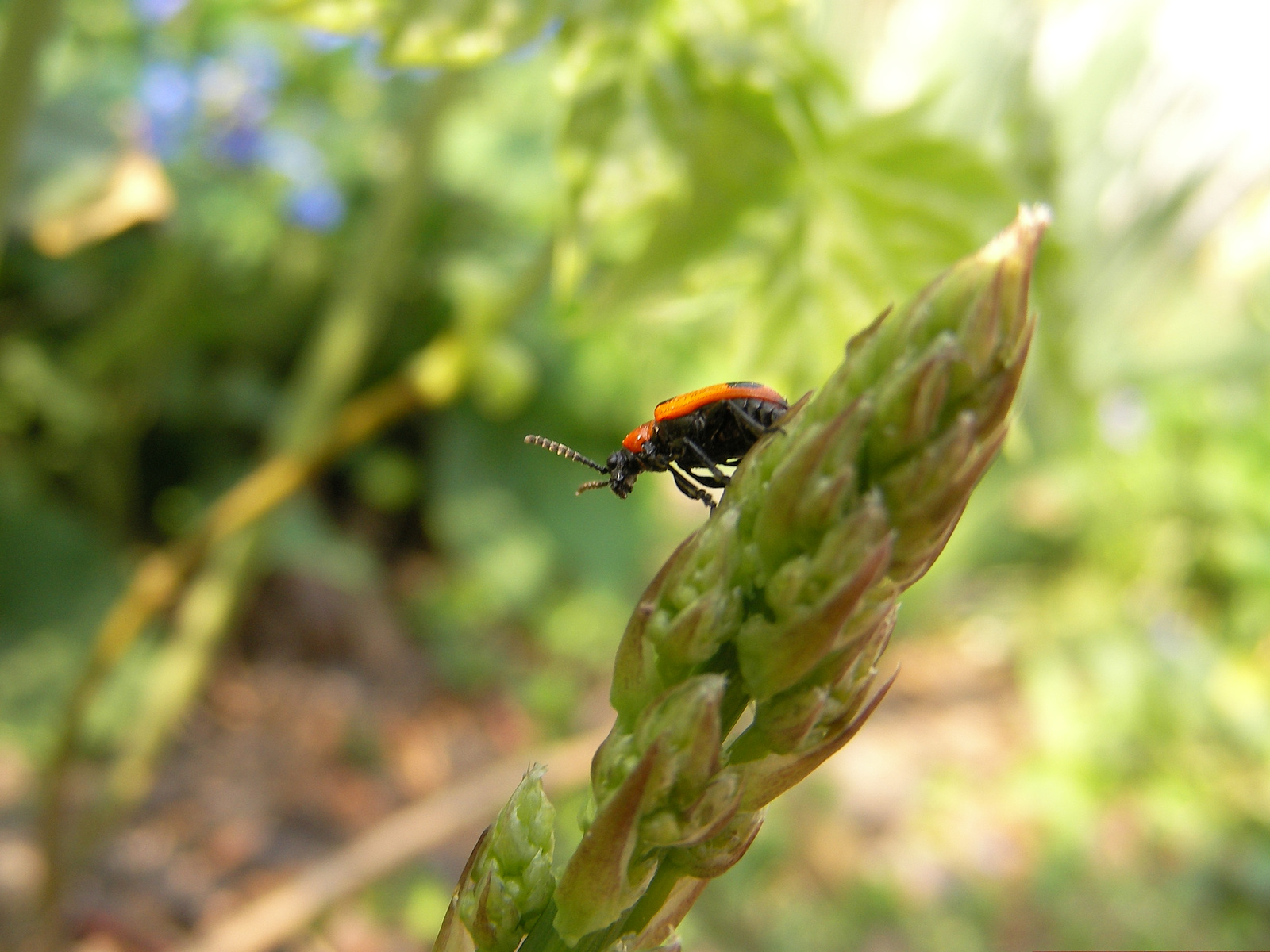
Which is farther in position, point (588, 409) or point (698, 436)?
point (588, 409)

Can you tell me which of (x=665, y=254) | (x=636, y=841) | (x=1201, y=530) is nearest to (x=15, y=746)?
(x=665, y=254)

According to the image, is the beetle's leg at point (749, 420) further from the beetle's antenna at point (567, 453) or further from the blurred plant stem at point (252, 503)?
the blurred plant stem at point (252, 503)

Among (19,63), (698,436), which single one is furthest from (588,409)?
(19,63)

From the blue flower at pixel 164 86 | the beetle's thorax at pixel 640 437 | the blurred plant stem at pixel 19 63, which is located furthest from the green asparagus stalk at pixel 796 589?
the blue flower at pixel 164 86

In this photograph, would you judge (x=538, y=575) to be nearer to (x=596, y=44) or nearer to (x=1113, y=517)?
(x=596, y=44)

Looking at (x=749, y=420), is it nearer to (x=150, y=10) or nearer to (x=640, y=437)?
(x=640, y=437)

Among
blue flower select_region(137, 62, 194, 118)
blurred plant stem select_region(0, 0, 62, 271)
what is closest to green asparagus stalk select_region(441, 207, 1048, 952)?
blurred plant stem select_region(0, 0, 62, 271)

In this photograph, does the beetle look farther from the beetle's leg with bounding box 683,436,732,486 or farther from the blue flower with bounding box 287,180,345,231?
the blue flower with bounding box 287,180,345,231
